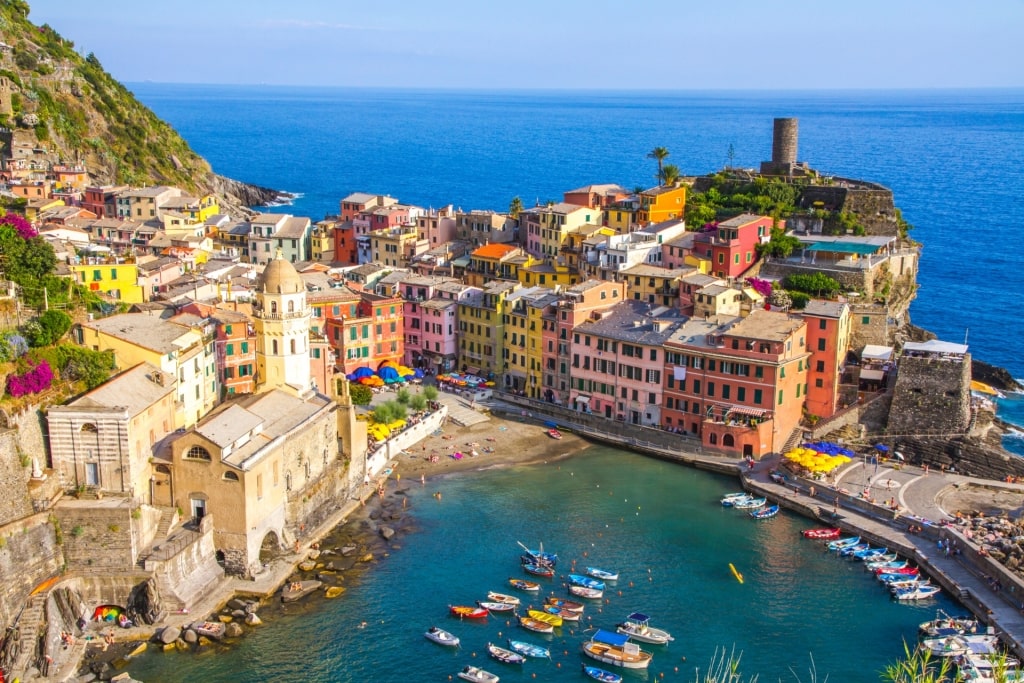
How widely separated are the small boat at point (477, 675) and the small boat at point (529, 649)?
1.99 meters

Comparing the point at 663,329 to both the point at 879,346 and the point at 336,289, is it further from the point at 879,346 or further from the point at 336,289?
the point at 336,289

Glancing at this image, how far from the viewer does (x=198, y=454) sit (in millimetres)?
52188

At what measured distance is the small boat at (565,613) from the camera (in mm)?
49906

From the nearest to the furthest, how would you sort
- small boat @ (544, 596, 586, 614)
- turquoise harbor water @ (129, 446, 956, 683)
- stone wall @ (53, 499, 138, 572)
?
turquoise harbor water @ (129, 446, 956, 683) → stone wall @ (53, 499, 138, 572) → small boat @ (544, 596, 586, 614)

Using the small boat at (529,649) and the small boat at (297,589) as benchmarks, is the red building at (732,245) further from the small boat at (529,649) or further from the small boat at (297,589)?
the small boat at (297,589)

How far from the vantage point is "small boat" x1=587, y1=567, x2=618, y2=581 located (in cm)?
5359

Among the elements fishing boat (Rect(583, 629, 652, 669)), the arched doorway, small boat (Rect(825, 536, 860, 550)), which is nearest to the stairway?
the arched doorway

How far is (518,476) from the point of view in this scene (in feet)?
219

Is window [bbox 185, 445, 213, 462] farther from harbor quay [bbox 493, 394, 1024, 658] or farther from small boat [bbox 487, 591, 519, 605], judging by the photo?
harbor quay [bbox 493, 394, 1024, 658]

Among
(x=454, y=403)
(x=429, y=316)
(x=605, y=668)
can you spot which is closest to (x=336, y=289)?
(x=429, y=316)

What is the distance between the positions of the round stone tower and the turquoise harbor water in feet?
170

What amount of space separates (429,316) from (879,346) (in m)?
32.4

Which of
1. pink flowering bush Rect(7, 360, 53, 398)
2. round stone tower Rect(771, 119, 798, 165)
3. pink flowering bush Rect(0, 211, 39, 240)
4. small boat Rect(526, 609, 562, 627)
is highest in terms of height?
round stone tower Rect(771, 119, 798, 165)

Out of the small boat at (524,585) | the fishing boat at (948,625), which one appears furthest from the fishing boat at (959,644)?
the small boat at (524,585)
